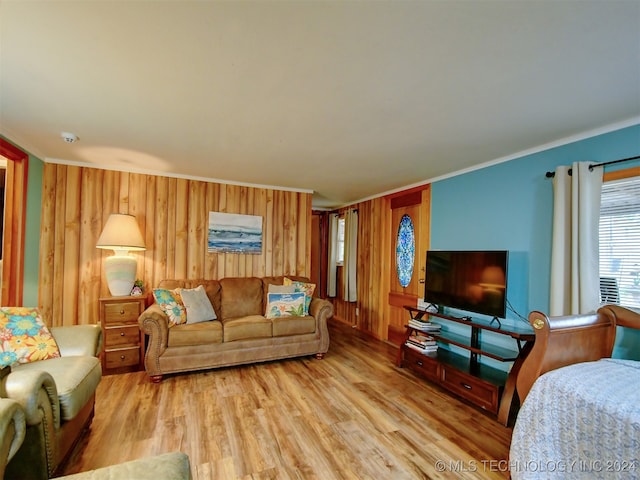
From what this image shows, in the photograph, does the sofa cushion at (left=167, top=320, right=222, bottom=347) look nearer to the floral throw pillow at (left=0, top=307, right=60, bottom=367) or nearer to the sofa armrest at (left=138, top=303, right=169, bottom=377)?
the sofa armrest at (left=138, top=303, right=169, bottom=377)

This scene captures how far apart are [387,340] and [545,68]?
3738 millimetres

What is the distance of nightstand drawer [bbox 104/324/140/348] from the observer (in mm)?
3031

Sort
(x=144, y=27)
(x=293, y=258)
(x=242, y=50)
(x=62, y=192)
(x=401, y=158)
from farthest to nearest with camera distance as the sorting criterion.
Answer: (x=293, y=258)
(x=62, y=192)
(x=401, y=158)
(x=242, y=50)
(x=144, y=27)

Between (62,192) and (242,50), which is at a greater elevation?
(242,50)

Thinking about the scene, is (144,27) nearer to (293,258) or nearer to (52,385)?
(52,385)

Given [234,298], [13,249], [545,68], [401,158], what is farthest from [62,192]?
[545,68]

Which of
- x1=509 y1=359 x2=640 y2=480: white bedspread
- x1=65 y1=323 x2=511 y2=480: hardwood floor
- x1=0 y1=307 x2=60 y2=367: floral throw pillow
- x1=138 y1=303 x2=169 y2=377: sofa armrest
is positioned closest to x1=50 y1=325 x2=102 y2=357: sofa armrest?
x1=0 y1=307 x2=60 y2=367: floral throw pillow

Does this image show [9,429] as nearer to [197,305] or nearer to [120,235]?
[197,305]

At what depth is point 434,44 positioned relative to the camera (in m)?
1.33

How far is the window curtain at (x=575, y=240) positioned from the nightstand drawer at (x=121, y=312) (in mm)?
3946

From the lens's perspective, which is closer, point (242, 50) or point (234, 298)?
point (242, 50)

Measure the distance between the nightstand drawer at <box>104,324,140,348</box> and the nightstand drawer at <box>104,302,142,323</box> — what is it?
77 mm

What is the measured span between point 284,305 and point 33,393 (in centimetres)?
238

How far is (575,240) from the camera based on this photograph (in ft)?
7.38
